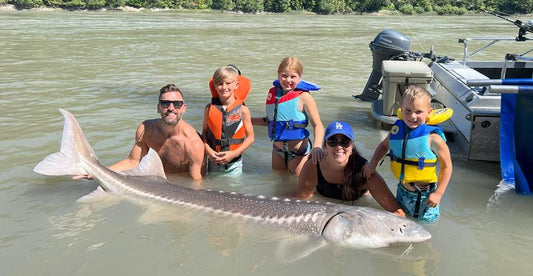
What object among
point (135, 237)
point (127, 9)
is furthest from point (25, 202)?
point (127, 9)

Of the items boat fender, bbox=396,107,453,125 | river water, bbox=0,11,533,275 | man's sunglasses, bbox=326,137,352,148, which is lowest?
river water, bbox=0,11,533,275

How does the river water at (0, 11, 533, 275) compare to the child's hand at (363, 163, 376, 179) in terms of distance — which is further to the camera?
the child's hand at (363, 163, 376, 179)

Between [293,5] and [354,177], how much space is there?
9144cm

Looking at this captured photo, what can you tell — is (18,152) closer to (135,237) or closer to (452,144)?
(135,237)

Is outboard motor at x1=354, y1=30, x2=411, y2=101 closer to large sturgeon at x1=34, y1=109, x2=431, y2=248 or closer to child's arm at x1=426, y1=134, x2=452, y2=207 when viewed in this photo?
child's arm at x1=426, y1=134, x2=452, y2=207

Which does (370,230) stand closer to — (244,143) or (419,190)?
(419,190)

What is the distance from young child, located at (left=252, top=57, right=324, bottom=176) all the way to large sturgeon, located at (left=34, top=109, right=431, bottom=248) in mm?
1045

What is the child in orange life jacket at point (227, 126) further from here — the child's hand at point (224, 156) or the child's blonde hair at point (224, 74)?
the child's blonde hair at point (224, 74)

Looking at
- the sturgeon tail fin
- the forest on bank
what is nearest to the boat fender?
the sturgeon tail fin

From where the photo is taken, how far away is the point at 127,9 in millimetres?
71938

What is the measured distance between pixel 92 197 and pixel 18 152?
6.63 ft

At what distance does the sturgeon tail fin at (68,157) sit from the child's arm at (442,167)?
274cm

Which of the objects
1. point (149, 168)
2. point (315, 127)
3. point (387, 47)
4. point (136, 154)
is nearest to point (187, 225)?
point (149, 168)

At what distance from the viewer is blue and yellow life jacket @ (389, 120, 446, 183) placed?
3.36 metres
